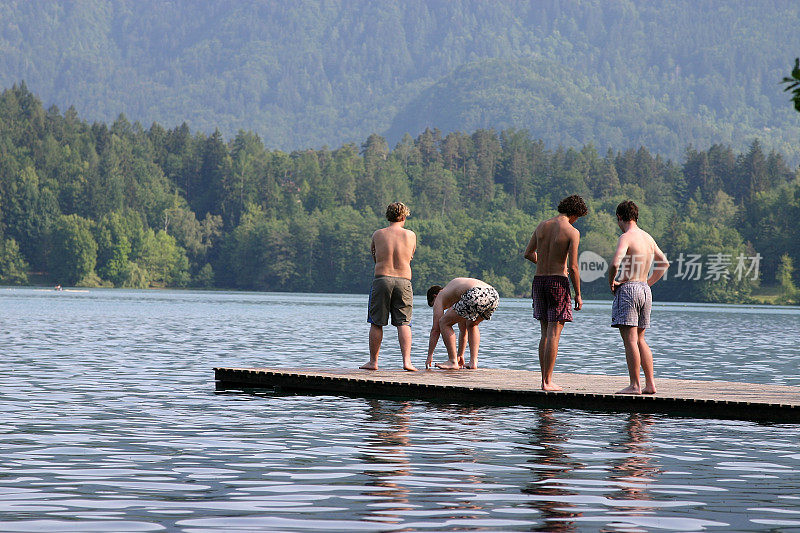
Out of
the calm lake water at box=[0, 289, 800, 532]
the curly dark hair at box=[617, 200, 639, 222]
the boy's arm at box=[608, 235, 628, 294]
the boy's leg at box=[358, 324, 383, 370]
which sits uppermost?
the curly dark hair at box=[617, 200, 639, 222]

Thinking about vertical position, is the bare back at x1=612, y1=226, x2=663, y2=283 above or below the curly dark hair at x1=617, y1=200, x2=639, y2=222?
below

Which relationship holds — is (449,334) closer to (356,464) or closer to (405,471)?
(356,464)

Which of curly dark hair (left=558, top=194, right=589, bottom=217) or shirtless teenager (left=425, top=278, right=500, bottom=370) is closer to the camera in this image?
curly dark hair (left=558, top=194, right=589, bottom=217)

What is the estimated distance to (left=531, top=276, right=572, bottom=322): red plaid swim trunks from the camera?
14164 mm

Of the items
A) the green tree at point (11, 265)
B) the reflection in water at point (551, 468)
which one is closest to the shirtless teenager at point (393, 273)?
the reflection in water at point (551, 468)

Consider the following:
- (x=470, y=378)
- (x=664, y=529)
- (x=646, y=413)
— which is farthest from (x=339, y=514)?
(x=470, y=378)

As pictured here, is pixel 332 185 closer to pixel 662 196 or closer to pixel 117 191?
pixel 117 191

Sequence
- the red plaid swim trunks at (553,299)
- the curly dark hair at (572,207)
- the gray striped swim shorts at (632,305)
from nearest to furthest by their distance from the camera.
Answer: the gray striped swim shorts at (632,305) → the red plaid swim trunks at (553,299) → the curly dark hair at (572,207)

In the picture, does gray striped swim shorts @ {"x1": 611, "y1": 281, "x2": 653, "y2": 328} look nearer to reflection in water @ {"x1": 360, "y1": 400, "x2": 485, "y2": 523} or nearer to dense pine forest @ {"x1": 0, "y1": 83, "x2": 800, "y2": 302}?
reflection in water @ {"x1": 360, "y1": 400, "x2": 485, "y2": 523}

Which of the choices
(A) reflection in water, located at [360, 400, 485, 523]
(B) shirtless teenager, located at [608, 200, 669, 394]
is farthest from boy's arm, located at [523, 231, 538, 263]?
(A) reflection in water, located at [360, 400, 485, 523]

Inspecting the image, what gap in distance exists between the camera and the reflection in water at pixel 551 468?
7.95m

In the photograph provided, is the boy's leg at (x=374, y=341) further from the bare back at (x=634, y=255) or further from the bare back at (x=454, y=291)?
the bare back at (x=634, y=255)

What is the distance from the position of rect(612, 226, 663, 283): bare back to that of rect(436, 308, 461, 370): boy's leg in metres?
3.44

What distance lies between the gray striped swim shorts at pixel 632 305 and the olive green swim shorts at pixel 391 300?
319 centimetres
